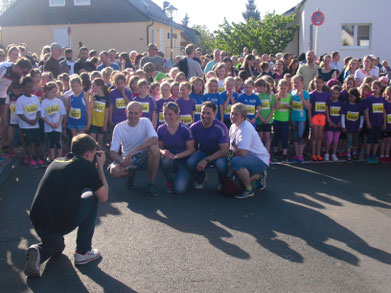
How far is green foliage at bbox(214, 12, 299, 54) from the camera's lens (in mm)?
27125

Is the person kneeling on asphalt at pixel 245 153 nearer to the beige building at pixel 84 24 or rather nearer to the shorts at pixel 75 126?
the shorts at pixel 75 126

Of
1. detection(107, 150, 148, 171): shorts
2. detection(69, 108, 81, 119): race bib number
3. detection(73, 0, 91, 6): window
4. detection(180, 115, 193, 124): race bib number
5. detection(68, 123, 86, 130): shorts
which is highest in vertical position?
detection(73, 0, 91, 6): window

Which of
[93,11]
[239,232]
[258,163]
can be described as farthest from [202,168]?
[93,11]

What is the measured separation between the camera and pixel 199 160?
743 cm

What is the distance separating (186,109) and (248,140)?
7.65 feet

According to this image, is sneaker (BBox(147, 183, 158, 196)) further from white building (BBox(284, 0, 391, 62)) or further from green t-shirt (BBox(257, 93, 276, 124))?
white building (BBox(284, 0, 391, 62))

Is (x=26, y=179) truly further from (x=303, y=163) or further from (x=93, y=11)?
(x=93, y=11)

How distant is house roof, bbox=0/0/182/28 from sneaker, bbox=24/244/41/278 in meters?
34.7

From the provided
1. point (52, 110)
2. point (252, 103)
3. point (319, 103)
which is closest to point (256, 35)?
point (319, 103)

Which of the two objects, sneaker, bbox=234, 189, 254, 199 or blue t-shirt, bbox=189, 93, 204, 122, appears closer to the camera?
sneaker, bbox=234, 189, 254, 199

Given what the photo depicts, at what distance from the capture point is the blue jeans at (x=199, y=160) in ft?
24.0

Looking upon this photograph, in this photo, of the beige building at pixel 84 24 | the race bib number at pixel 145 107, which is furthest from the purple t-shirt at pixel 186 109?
the beige building at pixel 84 24

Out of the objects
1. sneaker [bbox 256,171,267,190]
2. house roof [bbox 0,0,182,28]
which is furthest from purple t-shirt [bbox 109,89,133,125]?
house roof [bbox 0,0,182,28]

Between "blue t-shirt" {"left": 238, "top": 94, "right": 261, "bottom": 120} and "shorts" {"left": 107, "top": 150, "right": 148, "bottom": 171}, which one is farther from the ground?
"blue t-shirt" {"left": 238, "top": 94, "right": 261, "bottom": 120}
